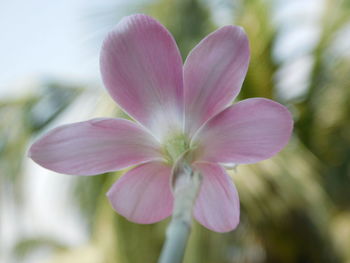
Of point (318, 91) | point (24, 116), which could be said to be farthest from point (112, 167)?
point (318, 91)

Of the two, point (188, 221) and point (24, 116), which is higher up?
point (188, 221)

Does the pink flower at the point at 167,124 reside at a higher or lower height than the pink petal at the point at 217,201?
higher

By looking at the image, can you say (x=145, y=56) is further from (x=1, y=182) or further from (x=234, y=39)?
(x=1, y=182)

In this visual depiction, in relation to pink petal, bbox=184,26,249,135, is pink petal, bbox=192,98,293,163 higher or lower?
lower

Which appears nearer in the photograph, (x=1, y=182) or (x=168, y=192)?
(x=168, y=192)

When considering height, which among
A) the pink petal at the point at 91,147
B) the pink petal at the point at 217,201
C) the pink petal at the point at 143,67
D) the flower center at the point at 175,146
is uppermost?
the pink petal at the point at 143,67

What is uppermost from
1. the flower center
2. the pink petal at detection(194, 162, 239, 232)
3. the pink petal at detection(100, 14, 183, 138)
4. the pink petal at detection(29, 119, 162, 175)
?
the pink petal at detection(100, 14, 183, 138)
